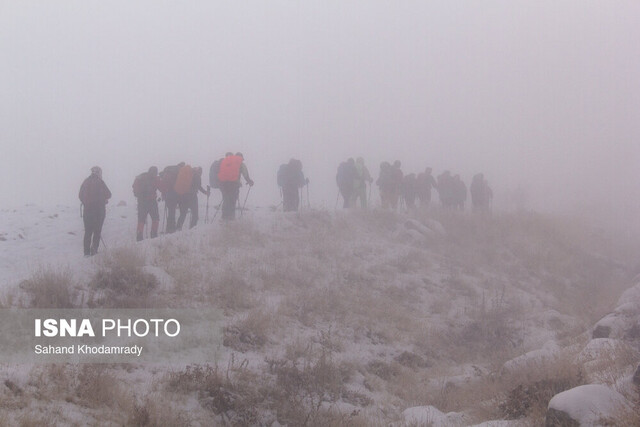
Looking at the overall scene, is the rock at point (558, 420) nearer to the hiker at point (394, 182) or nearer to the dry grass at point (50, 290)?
the dry grass at point (50, 290)

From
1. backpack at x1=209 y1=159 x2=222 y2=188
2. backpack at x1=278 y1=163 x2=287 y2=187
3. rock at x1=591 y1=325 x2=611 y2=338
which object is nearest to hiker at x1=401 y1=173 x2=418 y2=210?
backpack at x1=278 y1=163 x2=287 y2=187

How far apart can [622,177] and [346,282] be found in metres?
52.9

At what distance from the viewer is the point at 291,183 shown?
18109mm

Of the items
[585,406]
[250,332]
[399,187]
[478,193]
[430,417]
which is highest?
[399,187]

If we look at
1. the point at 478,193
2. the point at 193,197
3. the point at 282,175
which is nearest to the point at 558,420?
the point at 193,197

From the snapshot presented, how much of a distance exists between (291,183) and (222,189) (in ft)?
11.6

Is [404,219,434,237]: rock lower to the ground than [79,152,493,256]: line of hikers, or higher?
lower

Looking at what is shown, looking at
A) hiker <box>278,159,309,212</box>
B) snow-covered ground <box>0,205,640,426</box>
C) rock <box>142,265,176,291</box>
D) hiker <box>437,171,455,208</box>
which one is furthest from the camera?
hiker <box>437,171,455,208</box>

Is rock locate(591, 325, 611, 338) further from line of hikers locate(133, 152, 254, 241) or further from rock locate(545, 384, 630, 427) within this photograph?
line of hikers locate(133, 152, 254, 241)

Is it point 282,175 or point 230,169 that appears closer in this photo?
point 230,169

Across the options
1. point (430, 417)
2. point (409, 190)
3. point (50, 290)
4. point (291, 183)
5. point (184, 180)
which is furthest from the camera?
point (409, 190)

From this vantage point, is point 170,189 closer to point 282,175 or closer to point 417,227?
point 282,175

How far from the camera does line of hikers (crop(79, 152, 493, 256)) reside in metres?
12.1

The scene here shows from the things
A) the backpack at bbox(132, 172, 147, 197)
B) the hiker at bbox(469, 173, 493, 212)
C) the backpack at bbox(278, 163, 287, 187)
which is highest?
the backpack at bbox(278, 163, 287, 187)
